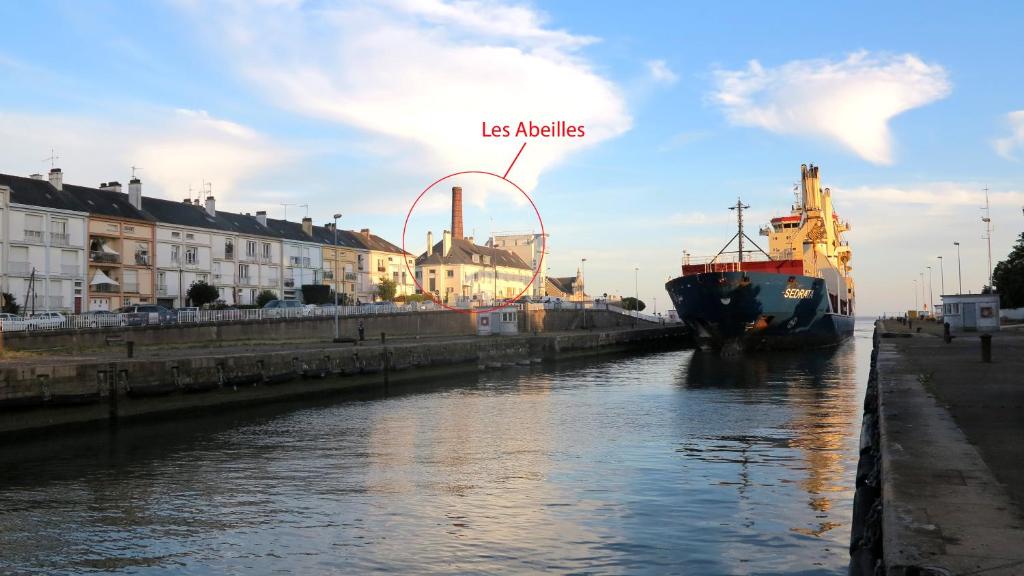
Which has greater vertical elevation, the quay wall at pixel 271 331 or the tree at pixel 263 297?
the tree at pixel 263 297

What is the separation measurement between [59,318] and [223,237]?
3836 cm

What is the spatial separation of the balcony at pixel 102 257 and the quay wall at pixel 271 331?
2193cm

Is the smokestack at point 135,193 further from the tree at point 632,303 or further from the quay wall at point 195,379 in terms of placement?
the tree at point 632,303

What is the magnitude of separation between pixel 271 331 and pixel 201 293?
73.3 feet

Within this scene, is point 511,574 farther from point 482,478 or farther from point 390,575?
point 482,478

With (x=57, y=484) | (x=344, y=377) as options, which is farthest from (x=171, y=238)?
(x=57, y=484)

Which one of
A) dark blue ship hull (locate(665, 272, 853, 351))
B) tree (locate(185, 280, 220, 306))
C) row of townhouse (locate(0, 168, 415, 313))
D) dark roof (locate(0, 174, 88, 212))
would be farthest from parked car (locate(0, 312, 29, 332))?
dark blue ship hull (locate(665, 272, 853, 351))

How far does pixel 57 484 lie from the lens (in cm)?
1603

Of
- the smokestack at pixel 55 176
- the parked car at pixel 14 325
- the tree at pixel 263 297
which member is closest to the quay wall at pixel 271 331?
the parked car at pixel 14 325

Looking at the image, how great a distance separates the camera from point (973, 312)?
177 ft

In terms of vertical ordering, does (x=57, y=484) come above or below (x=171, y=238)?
below

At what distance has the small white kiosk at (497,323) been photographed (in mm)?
65562

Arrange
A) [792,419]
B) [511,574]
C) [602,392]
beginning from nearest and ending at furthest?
[511,574], [792,419], [602,392]

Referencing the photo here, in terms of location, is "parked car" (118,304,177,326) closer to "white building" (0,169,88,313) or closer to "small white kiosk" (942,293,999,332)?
"white building" (0,169,88,313)
